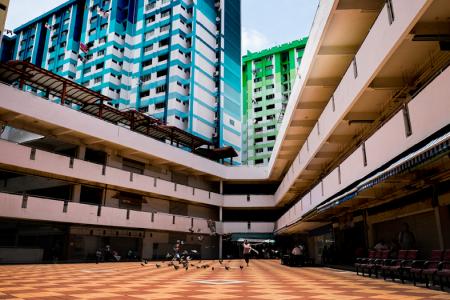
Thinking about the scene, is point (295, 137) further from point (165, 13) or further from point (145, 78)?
point (165, 13)

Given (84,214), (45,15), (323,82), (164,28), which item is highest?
(45,15)

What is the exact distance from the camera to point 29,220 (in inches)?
915

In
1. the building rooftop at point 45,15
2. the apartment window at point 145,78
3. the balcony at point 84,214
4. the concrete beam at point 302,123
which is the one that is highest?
the building rooftop at point 45,15

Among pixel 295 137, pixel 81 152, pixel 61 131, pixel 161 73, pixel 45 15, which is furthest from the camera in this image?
pixel 45 15

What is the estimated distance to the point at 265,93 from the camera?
7769 centimetres

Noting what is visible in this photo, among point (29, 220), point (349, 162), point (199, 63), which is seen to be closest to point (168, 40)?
point (199, 63)

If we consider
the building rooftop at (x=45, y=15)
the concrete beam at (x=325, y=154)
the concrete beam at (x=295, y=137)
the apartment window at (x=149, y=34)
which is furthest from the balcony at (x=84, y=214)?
the building rooftop at (x=45, y=15)

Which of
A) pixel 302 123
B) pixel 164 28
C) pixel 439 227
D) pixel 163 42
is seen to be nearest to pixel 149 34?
pixel 164 28

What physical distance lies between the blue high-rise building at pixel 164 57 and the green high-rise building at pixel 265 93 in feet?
56.7

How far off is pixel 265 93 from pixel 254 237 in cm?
4387

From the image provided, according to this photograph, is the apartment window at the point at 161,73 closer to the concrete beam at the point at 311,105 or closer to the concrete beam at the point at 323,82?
the concrete beam at the point at 311,105

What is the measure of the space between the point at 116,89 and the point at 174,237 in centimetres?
2688

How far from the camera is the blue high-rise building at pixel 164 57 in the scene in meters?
49.1

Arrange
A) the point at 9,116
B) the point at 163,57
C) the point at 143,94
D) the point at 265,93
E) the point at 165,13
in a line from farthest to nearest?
the point at 265,93 → the point at 165,13 → the point at 143,94 → the point at 163,57 → the point at 9,116
